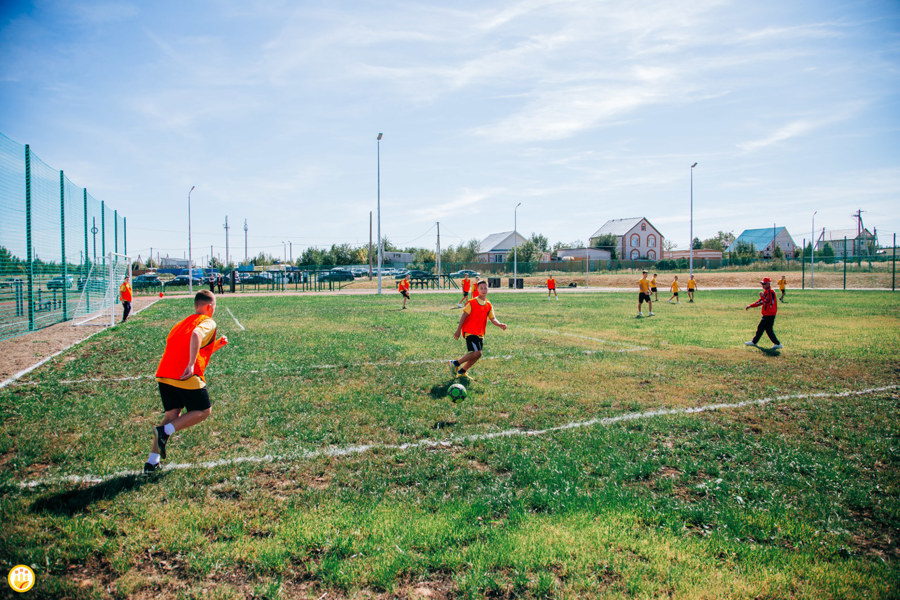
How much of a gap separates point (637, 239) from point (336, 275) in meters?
59.1

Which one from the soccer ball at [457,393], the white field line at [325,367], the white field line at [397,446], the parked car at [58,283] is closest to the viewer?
the white field line at [397,446]

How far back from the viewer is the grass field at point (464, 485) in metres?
3.38

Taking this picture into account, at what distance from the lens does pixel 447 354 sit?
11.6m

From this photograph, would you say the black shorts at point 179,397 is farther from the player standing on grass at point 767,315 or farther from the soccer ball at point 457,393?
the player standing on grass at point 767,315

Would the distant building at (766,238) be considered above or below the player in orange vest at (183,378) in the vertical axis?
above

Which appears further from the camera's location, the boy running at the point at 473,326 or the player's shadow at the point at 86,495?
the boy running at the point at 473,326

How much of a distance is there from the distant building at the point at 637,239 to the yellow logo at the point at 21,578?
9595 cm

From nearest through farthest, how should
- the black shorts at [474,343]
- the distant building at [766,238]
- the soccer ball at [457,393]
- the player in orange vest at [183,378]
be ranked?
the player in orange vest at [183,378] → the soccer ball at [457,393] → the black shorts at [474,343] → the distant building at [766,238]

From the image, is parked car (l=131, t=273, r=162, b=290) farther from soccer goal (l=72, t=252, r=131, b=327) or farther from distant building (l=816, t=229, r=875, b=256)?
distant building (l=816, t=229, r=875, b=256)

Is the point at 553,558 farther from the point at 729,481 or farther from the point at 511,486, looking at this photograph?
the point at 729,481

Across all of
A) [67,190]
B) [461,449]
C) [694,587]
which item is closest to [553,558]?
[694,587]

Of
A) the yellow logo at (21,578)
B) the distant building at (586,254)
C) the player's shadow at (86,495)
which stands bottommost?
the yellow logo at (21,578)

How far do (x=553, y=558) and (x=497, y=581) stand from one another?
48 cm

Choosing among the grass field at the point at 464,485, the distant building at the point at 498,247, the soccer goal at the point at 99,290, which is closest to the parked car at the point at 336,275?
the soccer goal at the point at 99,290
